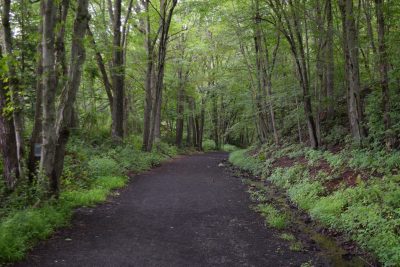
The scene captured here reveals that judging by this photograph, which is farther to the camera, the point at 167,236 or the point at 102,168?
the point at 102,168

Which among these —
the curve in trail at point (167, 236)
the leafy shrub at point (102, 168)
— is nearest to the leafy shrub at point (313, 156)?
the curve in trail at point (167, 236)

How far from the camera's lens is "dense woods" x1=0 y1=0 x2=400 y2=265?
755 centimetres

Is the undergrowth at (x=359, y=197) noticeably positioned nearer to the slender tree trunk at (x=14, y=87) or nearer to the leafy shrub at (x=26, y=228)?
the leafy shrub at (x=26, y=228)

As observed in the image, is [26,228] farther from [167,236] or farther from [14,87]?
[14,87]

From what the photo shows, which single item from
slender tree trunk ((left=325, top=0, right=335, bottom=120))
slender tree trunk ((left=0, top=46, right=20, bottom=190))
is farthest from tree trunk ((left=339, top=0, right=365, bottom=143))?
slender tree trunk ((left=0, top=46, right=20, bottom=190))

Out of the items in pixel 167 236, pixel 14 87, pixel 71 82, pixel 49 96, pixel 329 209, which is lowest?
pixel 167 236

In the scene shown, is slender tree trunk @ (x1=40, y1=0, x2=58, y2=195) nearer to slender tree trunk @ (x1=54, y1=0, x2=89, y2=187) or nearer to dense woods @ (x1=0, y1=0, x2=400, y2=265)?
dense woods @ (x1=0, y1=0, x2=400, y2=265)

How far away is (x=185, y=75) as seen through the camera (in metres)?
29.0

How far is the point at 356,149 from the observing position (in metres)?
9.83

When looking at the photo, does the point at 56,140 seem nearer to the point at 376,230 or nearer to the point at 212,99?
the point at 376,230

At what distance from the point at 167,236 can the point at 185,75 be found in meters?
23.8

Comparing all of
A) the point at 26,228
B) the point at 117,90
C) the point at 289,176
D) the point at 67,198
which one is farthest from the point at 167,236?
the point at 117,90

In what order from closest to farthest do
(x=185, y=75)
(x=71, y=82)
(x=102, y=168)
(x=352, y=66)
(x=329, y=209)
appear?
(x=329, y=209)
(x=71, y=82)
(x=352, y=66)
(x=102, y=168)
(x=185, y=75)

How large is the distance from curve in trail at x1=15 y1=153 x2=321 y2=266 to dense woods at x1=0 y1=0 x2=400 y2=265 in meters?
1.38
